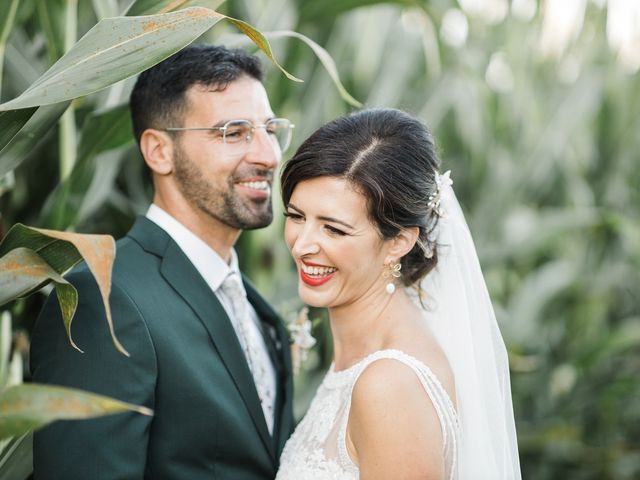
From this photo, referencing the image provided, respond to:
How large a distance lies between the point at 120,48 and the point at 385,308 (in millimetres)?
751

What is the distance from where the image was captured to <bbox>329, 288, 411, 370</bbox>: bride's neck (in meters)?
1.47

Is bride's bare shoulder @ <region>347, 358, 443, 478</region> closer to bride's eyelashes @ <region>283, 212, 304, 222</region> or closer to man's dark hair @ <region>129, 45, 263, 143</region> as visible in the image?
bride's eyelashes @ <region>283, 212, 304, 222</region>

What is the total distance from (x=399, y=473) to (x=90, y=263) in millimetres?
638

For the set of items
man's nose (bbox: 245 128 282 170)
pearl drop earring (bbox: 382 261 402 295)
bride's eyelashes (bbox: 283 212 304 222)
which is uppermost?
man's nose (bbox: 245 128 282 170)

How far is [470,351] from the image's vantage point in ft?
4.93

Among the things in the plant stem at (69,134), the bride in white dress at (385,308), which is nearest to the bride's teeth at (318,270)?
the bride in white dress at (385,308)

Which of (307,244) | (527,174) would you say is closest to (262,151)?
(307,244)

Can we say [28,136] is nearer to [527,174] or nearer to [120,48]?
[120,48]

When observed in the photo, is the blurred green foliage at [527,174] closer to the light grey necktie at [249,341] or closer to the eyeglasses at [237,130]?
the light grey necktie at [249,341]

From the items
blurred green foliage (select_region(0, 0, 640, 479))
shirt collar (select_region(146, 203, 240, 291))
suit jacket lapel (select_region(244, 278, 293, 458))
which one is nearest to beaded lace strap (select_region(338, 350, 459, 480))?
suit jacket lapel (select_region(244, 278, 293, 458))

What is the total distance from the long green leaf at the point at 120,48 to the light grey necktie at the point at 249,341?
0.77m

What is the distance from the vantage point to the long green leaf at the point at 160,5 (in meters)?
1.22

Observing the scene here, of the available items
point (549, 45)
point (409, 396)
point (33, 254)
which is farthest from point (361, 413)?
point (549, 45)

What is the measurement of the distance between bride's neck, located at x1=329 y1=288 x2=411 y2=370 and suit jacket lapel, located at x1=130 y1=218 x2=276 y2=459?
7.6 inches
